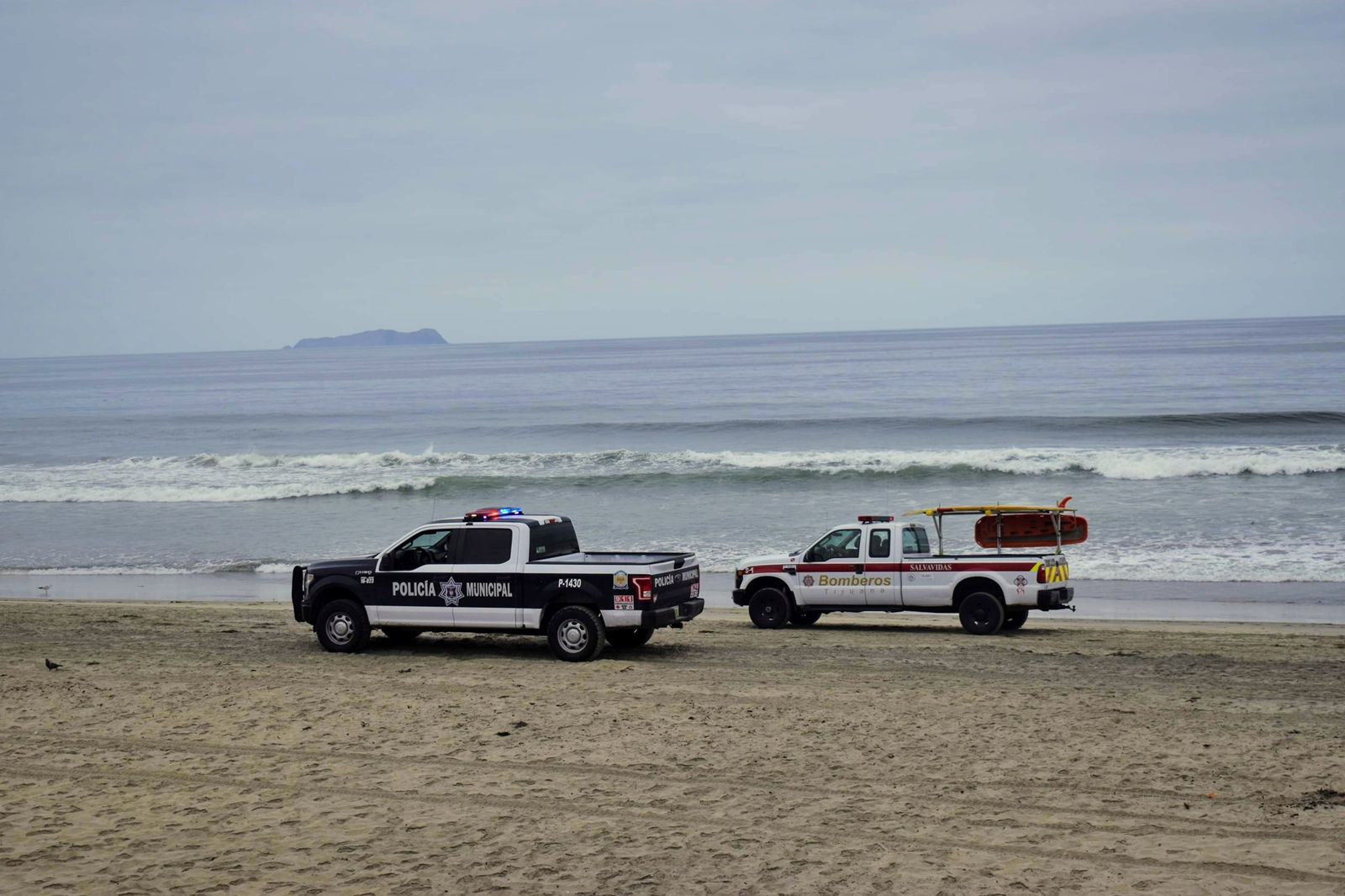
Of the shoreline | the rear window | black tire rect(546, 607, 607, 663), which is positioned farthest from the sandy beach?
the shoreline

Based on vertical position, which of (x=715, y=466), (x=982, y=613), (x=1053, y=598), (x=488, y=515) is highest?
(x=715, y=466)

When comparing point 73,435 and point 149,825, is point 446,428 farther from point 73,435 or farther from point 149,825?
point 149,825

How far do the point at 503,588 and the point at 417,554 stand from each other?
4.62 ft

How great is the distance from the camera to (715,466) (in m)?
43.2

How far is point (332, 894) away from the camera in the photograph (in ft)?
23.7

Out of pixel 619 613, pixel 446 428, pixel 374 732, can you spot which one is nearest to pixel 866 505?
pixel 619 613

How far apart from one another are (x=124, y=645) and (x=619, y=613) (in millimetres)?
7173

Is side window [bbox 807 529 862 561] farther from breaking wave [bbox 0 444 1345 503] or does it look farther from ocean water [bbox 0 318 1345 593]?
breaking wave [bbox 0 444 1345 503]

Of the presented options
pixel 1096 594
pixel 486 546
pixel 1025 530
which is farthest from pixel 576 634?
pixel 1096 594

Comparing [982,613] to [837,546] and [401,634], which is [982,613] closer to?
[837,546]

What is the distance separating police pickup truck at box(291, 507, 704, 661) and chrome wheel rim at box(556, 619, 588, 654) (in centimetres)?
1

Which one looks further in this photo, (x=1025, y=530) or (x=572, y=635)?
(x=1025, y=530)

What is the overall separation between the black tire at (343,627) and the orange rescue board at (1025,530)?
910cm

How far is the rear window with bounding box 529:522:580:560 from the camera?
49.0ft
